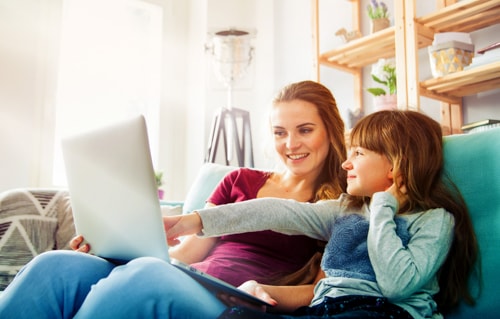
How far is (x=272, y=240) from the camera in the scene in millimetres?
1175

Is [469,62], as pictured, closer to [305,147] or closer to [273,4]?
[305,147]

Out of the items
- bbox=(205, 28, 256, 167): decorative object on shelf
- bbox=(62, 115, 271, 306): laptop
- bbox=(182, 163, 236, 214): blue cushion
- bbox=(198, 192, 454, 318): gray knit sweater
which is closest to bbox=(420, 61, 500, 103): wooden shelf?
bbox=(182, 163, 236, 214): blue cushion

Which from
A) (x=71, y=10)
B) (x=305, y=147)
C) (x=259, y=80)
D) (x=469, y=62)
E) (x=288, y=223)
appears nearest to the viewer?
(x=288, y=223)

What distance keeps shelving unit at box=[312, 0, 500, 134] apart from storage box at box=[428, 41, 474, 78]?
53 mm

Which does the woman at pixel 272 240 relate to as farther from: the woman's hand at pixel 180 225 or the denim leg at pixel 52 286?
the woman's hand at pixel 180 225

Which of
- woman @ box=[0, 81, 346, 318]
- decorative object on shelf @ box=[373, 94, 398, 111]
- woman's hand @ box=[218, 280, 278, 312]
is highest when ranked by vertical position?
decorative object on shelf @ box=[373, 94, 398, 111]

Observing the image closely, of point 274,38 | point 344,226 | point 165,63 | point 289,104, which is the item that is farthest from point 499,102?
point 165,63

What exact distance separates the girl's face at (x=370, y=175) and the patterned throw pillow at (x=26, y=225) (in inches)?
43.5

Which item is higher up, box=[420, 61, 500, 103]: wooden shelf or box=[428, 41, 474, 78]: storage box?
box=[428, 41, 474, 78]: storage box

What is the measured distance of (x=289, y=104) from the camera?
1284 mm

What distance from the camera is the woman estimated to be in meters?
0.87

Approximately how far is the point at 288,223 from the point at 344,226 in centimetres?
13

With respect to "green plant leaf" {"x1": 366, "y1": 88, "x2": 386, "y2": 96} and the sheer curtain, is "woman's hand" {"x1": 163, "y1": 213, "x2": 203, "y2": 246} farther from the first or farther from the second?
the sheer curtain

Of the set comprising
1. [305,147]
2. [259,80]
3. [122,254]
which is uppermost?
[259,80]
